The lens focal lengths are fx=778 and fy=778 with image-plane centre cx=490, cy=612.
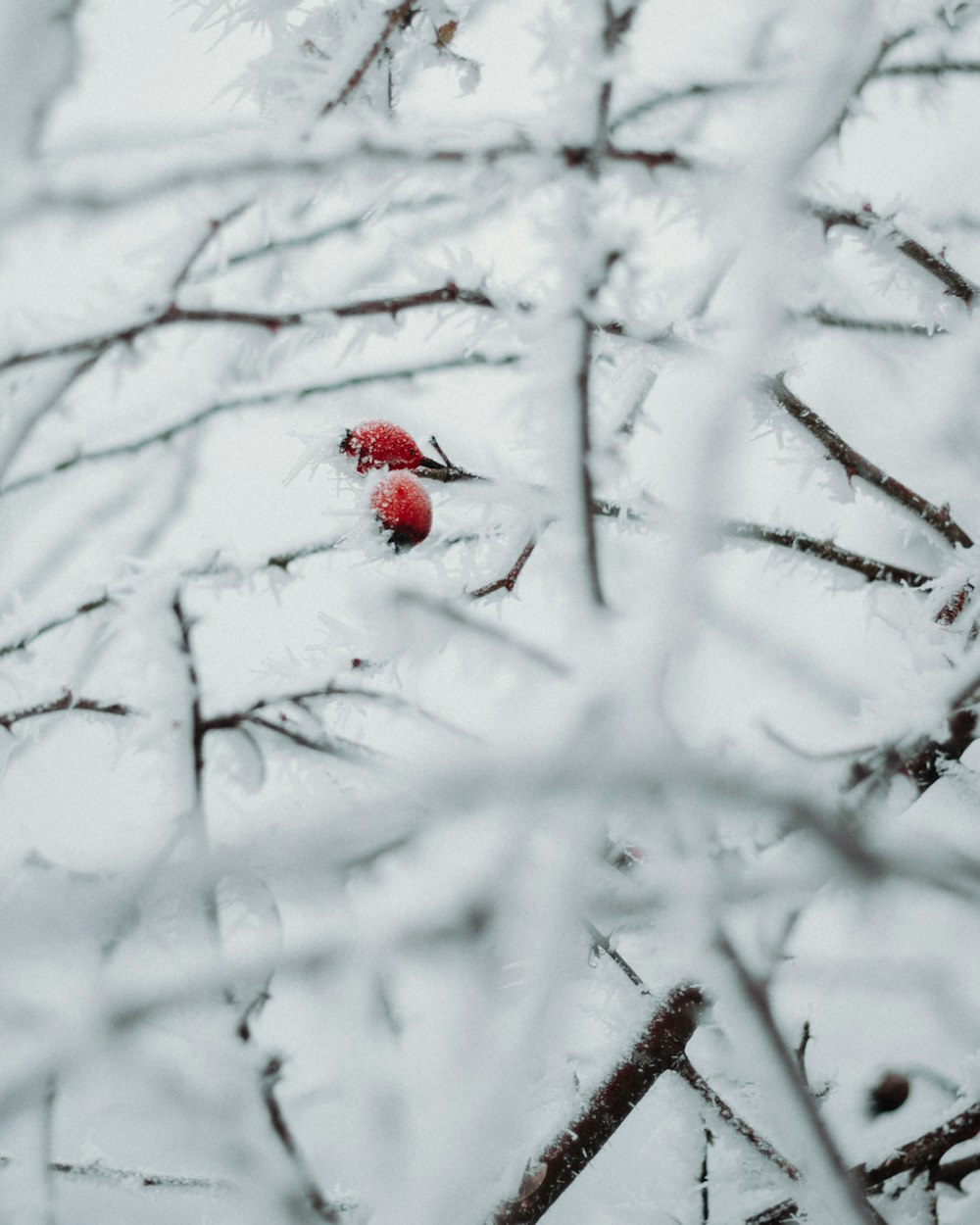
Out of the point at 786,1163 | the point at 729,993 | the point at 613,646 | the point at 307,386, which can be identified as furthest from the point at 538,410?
the point at 786,1163

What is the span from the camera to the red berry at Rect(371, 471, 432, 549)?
0.71 metres

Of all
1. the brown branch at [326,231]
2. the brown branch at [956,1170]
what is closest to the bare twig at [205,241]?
the brown branch at [326,231]

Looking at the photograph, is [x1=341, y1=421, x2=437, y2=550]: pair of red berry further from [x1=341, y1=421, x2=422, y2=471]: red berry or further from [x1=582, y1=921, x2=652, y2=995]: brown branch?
[x1=582, y1=921, x2=652, y2=995]: brown branch

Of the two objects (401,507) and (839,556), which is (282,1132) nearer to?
(401,507)

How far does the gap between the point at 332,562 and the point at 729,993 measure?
0.62 metres

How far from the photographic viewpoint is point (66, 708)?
76cm

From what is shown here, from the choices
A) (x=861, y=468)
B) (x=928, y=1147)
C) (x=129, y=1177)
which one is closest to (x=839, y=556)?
(x=861, y=468)

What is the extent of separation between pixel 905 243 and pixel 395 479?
1.50ft

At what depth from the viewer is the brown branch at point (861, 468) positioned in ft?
2.15

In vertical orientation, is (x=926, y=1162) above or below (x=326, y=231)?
below

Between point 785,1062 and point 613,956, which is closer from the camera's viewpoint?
point 785,1062

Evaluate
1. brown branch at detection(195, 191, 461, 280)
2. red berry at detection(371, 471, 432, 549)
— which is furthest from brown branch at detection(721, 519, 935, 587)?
brown branch at detection(195, 191, 461, 280)

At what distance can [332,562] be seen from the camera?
0.81m

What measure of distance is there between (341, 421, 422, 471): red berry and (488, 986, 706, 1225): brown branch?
0.52 m
